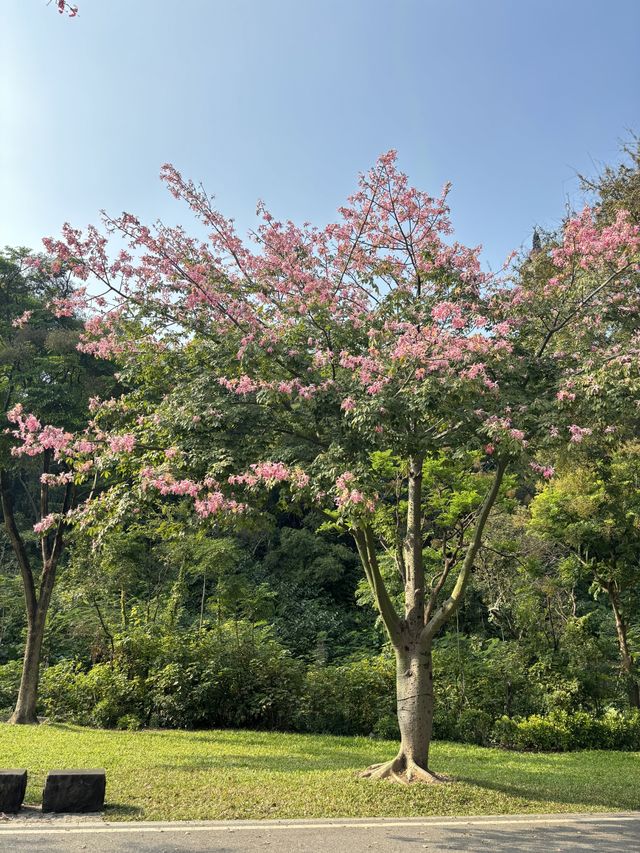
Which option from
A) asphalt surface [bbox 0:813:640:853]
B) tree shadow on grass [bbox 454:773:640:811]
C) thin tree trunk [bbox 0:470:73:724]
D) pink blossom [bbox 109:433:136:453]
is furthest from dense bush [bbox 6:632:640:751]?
pink blossom [bbox 109:433:136:453]

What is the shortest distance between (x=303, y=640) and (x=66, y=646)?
6144 mm

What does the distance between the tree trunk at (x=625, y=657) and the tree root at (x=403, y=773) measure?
630cm

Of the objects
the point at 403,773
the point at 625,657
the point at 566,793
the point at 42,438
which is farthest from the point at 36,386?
the point at 625,657

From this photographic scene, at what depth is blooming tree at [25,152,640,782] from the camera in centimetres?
584

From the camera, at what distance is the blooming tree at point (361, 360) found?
230 inches

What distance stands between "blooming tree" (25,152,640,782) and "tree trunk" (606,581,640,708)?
5770 millimetres

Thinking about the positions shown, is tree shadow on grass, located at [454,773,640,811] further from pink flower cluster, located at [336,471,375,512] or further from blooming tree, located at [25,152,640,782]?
pink flower cluster, located at [336,471,375,512]

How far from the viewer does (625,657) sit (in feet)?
38.5

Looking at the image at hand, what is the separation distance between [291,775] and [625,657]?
753 centimetres

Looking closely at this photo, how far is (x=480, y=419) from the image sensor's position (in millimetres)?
5953

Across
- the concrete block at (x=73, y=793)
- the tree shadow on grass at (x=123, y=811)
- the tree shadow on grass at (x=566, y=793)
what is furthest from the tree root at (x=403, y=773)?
Result: the concrete block at (x=73, y=793)

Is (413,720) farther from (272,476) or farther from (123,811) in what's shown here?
(272,476)

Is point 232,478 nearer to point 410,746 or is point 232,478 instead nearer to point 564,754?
point 410,746

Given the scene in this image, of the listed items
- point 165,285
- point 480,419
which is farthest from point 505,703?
point 165,285
